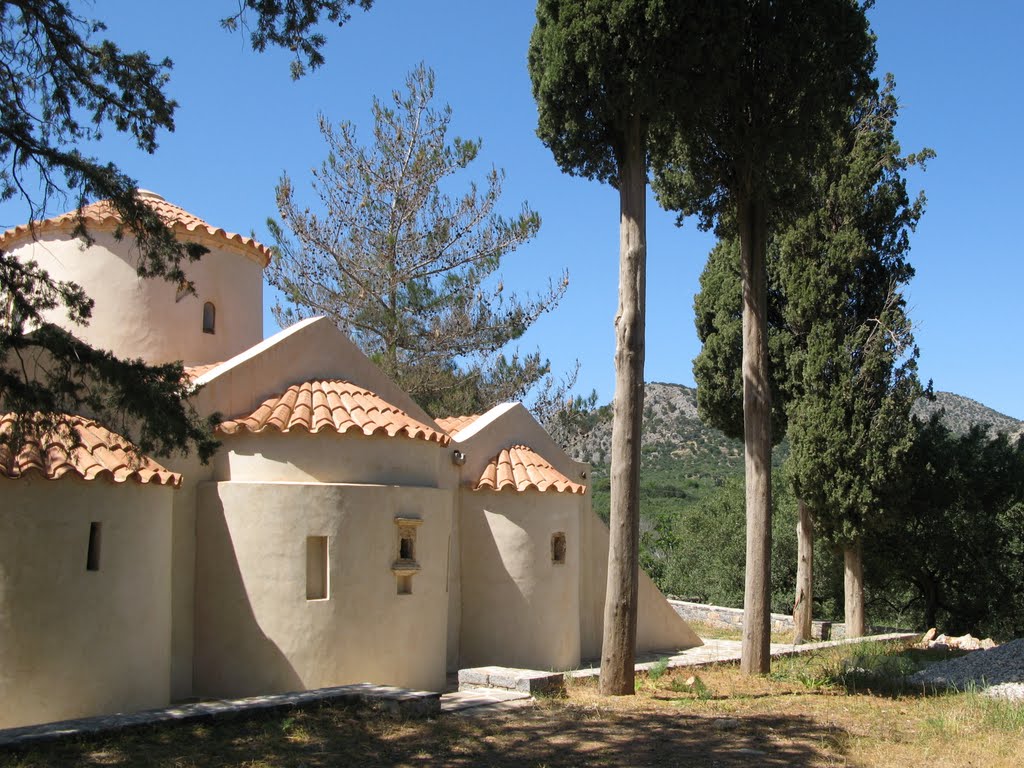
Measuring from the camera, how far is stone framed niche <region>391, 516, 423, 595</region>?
38.0 feet

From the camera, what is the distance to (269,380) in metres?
12.2

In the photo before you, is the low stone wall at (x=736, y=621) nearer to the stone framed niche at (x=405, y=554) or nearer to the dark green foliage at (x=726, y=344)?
the dark green foliage at (x=726, y=344)

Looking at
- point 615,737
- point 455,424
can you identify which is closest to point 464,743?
point 615,737

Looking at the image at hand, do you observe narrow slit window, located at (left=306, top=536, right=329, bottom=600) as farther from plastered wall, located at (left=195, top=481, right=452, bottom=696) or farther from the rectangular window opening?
the rectangular window opening

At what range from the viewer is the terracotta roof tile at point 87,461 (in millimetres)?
8781

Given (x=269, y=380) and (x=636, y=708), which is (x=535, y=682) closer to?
(x=636, y=708)

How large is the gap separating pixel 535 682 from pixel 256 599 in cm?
333

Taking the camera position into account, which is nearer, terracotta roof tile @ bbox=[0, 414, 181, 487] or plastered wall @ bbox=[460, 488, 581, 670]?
terracotta roof tile @ bbox=[0, 414, 181, 487]

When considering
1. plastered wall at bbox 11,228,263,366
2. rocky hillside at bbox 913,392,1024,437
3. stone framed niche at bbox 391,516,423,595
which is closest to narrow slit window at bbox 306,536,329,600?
stone framed niche at bbox 391,516,423,595

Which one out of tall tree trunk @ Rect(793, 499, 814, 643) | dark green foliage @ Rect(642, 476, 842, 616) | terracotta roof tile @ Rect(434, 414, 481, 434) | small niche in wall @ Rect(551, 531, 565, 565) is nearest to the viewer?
small niche in wall @ Rect(551, 531, 565, 565)

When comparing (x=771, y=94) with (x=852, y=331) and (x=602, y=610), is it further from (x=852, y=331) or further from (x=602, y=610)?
(x=602, y=610)

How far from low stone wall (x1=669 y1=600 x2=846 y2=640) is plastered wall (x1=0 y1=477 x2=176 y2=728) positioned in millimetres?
12709

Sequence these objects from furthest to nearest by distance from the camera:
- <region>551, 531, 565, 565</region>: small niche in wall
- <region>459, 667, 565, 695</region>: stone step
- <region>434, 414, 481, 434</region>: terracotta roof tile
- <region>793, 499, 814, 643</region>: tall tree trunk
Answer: <region>793, 499, 814, 643</region>: tall tree trunk, <region>434, 414, 481, 434</region>: terracotta roof tile, <region>551, 531, 565, 565</region>: small niche in wall, <region>459, 667, 565, 695</region>: stone step

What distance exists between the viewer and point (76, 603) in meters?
9.09
